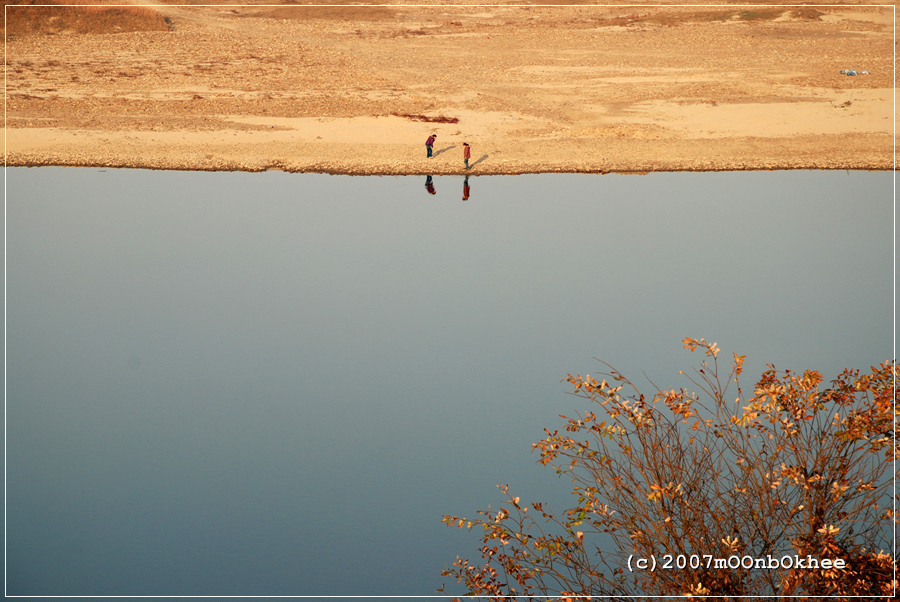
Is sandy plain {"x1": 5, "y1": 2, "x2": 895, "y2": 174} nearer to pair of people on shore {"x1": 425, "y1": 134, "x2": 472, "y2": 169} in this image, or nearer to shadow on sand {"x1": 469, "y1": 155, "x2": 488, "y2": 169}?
shadow on sand {"x1": 469, "y1": 155, "x2": 488, "y2": 169}

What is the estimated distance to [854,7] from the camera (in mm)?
78188

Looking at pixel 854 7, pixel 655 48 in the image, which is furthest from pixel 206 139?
pixel 854 7

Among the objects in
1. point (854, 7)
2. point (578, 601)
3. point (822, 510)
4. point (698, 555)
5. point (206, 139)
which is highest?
point (854, 7)

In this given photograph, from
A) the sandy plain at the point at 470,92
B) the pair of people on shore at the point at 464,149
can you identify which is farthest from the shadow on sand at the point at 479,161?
the pair of people on shore at the point at 464,149

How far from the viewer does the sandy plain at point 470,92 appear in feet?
146

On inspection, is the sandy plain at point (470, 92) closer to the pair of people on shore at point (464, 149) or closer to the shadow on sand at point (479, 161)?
the shadow on sand at point (479, 161)

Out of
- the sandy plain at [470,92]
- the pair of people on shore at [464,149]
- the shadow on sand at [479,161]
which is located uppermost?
the sandy plain at [470,92]

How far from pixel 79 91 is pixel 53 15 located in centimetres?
2249

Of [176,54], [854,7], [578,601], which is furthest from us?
[854,7]

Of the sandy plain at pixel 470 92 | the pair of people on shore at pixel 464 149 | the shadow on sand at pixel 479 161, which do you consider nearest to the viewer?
the pair of people on shore at pixel 464 149

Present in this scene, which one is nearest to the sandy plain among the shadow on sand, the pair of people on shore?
the shadow on sand

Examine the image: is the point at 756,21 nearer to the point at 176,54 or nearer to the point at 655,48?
the point at 655,48

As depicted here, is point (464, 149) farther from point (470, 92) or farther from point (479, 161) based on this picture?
point (470, 92)

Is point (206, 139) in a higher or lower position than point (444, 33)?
lower
